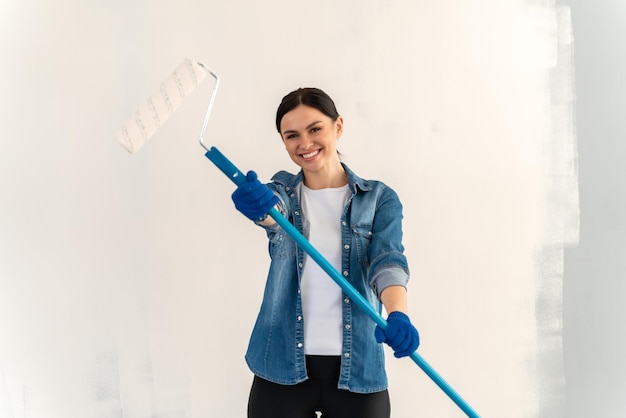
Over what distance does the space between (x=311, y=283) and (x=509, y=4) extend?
1.23 m

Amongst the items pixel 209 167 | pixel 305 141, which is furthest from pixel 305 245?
pixel 209 167

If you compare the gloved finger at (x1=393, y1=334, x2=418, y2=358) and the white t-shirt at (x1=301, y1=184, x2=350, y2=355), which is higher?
the white t-shirt at (x1=301, y1=184, x2=350, y2=355)

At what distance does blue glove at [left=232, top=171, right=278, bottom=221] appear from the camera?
4.06 feet

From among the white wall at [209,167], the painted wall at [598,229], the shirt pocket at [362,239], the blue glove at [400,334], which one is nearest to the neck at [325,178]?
the shirt pocket at [362,239]

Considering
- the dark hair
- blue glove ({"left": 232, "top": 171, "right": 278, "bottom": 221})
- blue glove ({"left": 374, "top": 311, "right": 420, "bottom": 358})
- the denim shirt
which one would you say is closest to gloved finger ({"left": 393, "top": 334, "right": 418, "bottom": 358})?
blue glove ({"left": 374, "top": 311, "right": 420, "bottom": 358})

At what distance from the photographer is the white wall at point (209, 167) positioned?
1938 mm

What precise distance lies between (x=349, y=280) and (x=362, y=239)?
0.30 feet

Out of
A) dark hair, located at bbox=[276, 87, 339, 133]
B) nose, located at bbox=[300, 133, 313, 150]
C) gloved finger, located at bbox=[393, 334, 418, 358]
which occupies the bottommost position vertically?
gloved finger, located at bbox=[393, 334, 418, 358]

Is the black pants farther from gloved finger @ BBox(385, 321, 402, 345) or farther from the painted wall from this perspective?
the painted wall

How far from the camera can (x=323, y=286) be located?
136 cm

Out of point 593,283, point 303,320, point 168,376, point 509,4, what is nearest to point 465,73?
point 509,4

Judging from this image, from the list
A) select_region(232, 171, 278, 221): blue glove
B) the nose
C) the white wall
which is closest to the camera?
select_region(232, 171, 278, 221): blue glove

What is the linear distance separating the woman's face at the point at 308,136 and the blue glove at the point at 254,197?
153mm

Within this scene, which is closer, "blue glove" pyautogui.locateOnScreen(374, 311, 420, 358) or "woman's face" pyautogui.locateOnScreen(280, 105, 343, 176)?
"blue glove" pyautogui.locateOnScreen(374, 311, 420, 358)
